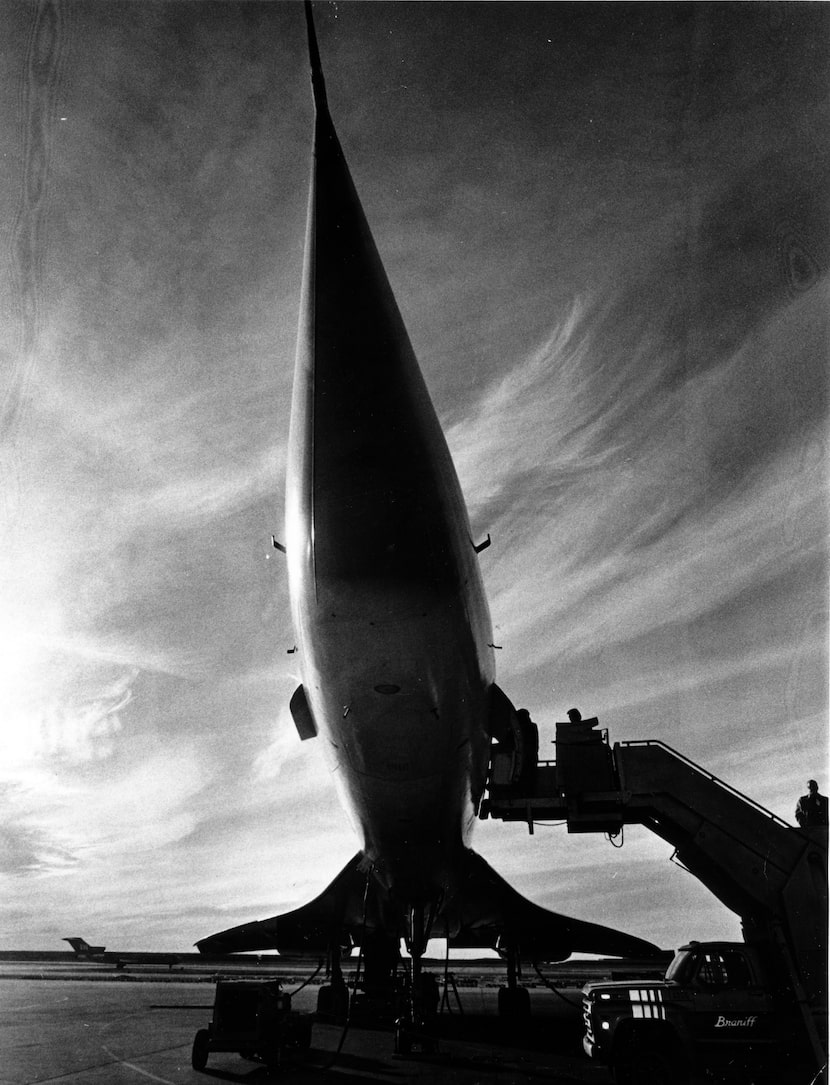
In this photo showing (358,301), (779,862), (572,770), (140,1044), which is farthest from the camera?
(140,1044)

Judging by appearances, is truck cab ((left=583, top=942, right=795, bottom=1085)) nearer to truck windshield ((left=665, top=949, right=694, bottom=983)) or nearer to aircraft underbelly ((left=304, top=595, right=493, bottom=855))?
truck windshield ((left=665, top=949, right=694, bottom=983))

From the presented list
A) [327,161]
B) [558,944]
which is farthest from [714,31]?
[558,944]

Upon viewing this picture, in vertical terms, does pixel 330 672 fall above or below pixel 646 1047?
above

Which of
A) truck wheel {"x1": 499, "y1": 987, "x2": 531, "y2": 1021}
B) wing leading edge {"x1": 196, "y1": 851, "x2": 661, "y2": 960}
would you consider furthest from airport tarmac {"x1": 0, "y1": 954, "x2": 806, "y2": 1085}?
wing leading edge {"x1": 196, "y1": 851, "x2": 661, "y2": 960}

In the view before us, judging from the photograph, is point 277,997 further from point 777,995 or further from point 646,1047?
point 777,995

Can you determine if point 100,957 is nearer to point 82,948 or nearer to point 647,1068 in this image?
point 82,948

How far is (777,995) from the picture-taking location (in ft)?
22.2

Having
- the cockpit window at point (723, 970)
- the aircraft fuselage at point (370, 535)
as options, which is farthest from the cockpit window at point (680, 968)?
the aircraft fuselage at point (370, 535)

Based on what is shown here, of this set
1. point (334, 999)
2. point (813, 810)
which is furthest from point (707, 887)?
point (334, 999)

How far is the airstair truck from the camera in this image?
6.52 m

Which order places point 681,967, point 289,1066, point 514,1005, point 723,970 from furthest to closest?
1. point 514,1005
2. point 289,1066
3. point 681,967
4. point 723,970

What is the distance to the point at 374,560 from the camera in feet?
17.4

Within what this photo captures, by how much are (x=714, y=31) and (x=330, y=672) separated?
564 centimetres

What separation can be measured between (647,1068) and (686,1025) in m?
0.48
